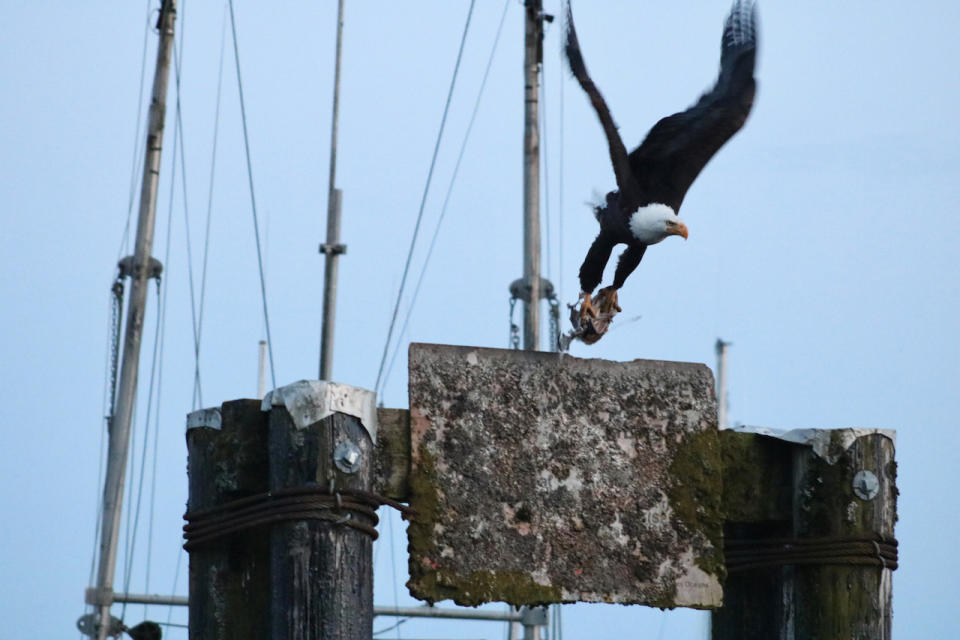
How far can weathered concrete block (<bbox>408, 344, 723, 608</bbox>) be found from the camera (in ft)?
18.8

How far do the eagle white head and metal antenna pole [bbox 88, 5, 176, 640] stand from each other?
1536 centimetres

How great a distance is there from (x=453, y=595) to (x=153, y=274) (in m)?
17.5

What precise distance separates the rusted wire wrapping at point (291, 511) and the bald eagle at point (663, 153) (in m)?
1.93

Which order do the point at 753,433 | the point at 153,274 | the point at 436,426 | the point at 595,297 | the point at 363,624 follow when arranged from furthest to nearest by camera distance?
the point at 153,274 → the point at 595,297 → the point at 753,433 → the point at 436,426 → the point at 363,624

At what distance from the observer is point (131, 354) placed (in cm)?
2222

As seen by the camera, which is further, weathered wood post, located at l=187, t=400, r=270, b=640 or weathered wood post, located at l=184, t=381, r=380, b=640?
weathered wood post, located at l=187, t=400, r=270, b=640

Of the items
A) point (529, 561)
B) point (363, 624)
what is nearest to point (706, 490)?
point (529, 561)

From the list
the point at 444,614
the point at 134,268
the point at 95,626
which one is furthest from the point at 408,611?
the point at 134,268

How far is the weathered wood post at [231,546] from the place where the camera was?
5633mm

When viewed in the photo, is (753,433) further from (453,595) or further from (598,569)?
(453,595)

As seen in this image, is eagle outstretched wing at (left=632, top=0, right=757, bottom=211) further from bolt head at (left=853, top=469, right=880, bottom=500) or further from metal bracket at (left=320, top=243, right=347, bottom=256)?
metal bracket at (left=320, top=243, right=347, bottom=256)

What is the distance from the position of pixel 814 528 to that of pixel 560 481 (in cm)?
95

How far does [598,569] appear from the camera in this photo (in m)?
5.83

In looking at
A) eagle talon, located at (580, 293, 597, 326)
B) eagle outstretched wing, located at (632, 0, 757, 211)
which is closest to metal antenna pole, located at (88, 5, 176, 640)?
eagle outstretched wing, located at (632, 0, 757, 211)
